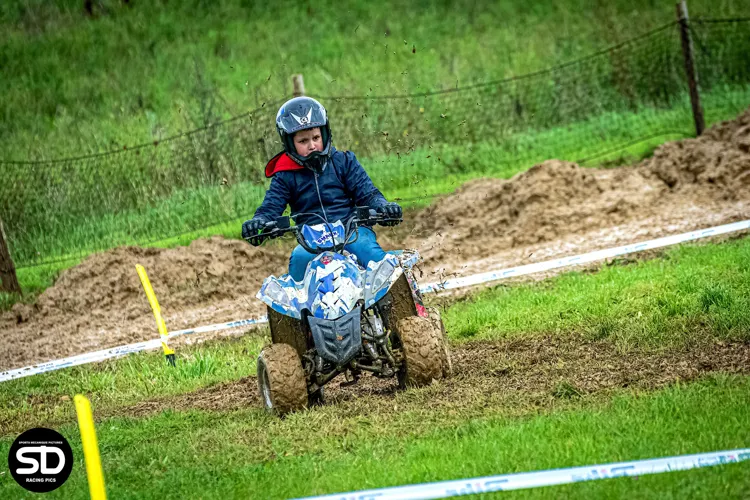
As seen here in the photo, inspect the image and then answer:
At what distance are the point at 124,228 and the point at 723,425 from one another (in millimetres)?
12990

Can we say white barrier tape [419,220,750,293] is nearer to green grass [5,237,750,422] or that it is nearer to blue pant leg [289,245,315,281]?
green grass [5,237,750,422]

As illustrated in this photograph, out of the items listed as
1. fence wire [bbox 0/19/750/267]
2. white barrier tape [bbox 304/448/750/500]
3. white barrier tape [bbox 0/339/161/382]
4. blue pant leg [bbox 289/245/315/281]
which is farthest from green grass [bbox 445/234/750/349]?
fence wire [bbox 0/19/750/267]

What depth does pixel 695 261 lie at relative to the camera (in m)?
11.1

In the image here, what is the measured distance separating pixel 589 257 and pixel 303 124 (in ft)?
15.2

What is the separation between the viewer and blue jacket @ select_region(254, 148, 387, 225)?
8.38 m

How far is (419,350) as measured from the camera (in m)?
7.81

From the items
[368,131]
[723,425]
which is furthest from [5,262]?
[723,425]

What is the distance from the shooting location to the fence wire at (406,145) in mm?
17391

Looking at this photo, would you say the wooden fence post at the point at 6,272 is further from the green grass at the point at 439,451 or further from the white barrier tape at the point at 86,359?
the green grass at the point at 439,451

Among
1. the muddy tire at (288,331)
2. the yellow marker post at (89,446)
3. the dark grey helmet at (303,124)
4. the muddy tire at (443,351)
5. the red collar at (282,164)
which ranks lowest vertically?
the muddy tire at (443,351)

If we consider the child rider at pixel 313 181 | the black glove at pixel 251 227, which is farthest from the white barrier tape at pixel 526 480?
the child rider at pixel 313 181

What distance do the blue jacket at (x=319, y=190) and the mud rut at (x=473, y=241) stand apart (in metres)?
4.77

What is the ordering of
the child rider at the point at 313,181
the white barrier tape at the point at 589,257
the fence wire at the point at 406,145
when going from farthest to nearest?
the fence wire at the point at 406,145
the white barrier tape at the point at 589,257
the child rider at the point at 313,181

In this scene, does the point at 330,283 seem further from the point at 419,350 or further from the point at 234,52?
the point at 234,52
